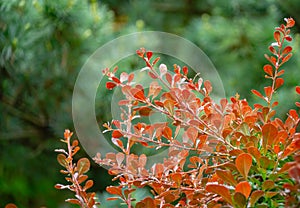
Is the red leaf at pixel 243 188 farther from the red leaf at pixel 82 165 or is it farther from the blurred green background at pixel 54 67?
the blurred green background at pixel 54 67

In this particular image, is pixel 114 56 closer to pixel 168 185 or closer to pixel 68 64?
pixel 68 64

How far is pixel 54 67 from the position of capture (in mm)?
1603

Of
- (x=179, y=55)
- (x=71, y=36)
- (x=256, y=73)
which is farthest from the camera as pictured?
(x=179, y=55)

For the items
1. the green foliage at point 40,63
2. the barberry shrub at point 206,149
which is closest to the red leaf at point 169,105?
the barberry shrub at point 206,149

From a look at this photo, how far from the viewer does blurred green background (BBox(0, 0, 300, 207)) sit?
152 centimetres

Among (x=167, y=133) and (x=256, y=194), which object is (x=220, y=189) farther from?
(x=167, y=133)

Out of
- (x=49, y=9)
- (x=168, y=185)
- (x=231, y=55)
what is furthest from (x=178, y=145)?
(x=231, y=55)

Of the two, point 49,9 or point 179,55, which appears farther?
point 179,55

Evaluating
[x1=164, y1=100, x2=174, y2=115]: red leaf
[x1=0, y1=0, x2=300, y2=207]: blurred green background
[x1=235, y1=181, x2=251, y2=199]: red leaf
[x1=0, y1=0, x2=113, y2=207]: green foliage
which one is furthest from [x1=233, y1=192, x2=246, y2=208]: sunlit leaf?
[x1=0, y1=0, x2=113, y2=207]: green foliage

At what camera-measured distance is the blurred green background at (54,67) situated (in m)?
1.52

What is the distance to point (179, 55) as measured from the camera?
203 centimetres

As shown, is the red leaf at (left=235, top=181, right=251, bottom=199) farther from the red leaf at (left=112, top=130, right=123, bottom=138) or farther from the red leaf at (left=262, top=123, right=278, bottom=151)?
the red leaf at (left=112, top=130, right=123, bottom=138)

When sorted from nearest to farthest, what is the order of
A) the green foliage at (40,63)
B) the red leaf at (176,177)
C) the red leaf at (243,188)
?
the red leaf at (243,188)
the red leaf at (176,177)
the green foliage at (40,63)

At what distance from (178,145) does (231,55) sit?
169cm
